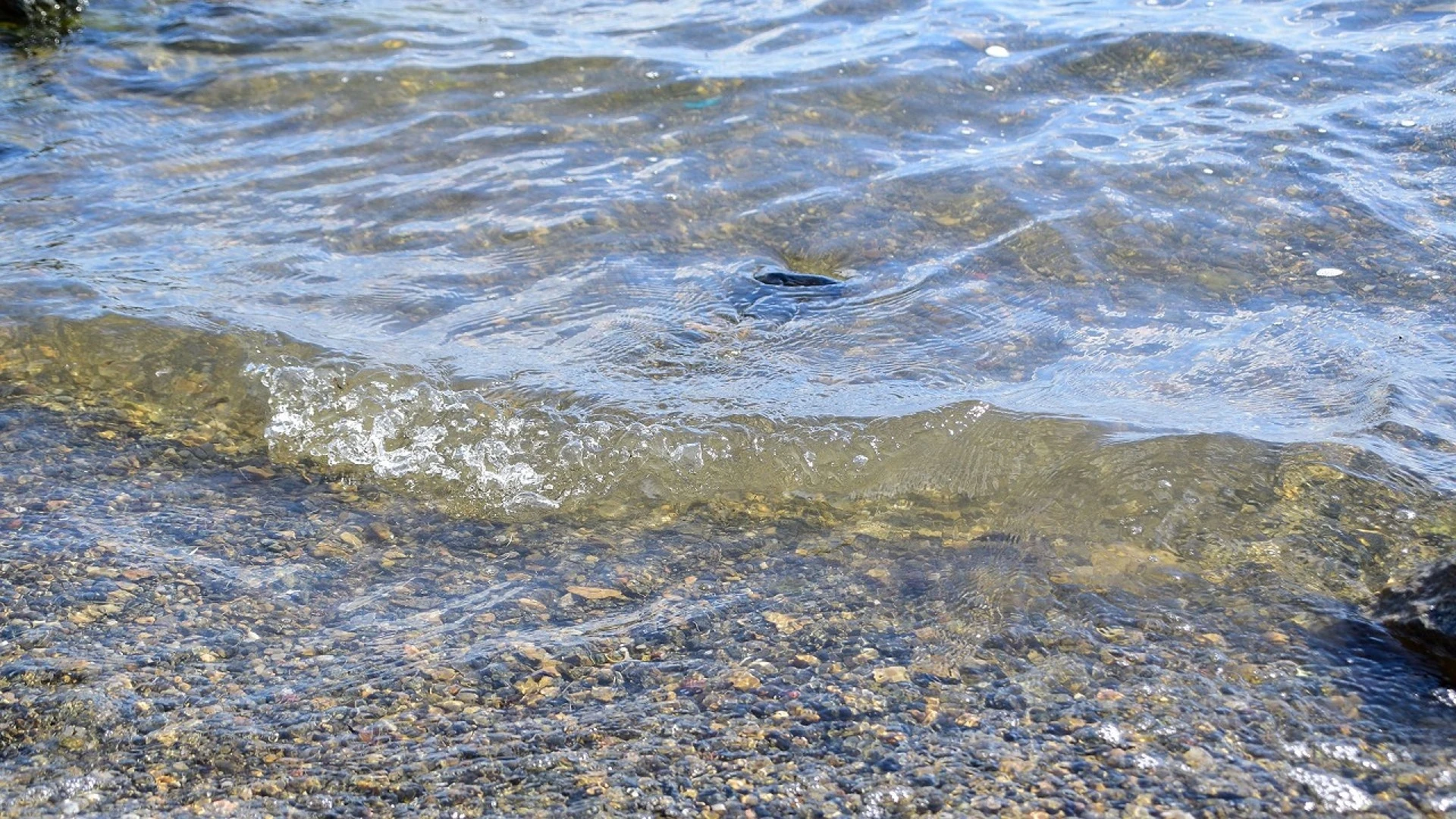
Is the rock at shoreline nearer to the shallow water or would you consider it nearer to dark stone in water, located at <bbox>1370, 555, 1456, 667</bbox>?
the shallow water

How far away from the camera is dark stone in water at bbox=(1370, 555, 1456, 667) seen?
367 cm

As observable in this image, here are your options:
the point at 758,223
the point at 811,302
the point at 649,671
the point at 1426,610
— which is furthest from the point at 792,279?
the point at 1426,610

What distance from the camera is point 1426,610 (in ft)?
12.3

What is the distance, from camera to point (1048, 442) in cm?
505

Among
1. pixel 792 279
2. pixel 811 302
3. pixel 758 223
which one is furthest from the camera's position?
pixel 758 223

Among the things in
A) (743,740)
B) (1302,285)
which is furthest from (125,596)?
(1302,285)

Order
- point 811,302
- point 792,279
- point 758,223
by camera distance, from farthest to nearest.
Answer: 1. point 758,223
2. point 792,279
3. point 811,302

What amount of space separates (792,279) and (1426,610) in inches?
145

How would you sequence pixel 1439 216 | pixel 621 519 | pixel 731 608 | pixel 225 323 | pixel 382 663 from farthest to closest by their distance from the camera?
pixel 1439 216
pixel 225 323
pixel 621 519
pixel 731 608
pixel 382 663

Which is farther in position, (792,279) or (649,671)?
(792,279)

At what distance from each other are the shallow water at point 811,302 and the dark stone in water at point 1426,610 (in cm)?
8

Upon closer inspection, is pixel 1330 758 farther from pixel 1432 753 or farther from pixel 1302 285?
pixel 1302 285

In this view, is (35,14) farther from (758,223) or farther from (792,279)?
(792,279)

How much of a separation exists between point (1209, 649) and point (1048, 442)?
1.40m
